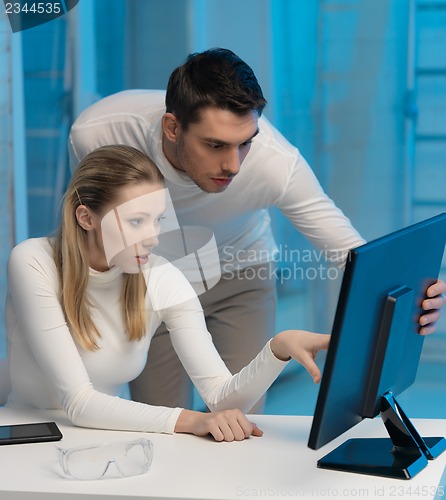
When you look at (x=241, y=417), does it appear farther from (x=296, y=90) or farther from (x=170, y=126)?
(x=296, y=90)

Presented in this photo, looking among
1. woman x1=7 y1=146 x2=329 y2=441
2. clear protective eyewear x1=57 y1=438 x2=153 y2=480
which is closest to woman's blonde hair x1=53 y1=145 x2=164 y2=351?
woman x1=7 y1=146 x2=329 y2=441

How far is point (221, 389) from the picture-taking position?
166 centimetres

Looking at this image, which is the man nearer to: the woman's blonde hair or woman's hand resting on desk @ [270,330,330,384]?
the woman's blonde hair

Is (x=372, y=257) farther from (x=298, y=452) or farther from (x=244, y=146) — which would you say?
(x=244, y=146)

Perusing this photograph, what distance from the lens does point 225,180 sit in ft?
6.22

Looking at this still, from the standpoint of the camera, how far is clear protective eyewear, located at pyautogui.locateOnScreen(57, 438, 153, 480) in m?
1.31

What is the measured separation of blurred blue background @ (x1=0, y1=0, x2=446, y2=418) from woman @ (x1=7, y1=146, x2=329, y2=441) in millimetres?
1615

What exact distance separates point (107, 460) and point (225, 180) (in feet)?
2.44

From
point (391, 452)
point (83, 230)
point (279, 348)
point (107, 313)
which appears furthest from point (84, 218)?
point (391, 452)

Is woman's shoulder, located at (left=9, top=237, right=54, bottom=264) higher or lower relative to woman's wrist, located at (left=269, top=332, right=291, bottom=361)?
higher

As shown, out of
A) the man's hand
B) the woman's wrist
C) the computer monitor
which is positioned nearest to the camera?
the computer monitor

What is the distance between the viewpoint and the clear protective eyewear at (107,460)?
1310mm

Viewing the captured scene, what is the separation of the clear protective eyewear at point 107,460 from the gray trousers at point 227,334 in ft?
2.75

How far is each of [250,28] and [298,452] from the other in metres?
2.11
